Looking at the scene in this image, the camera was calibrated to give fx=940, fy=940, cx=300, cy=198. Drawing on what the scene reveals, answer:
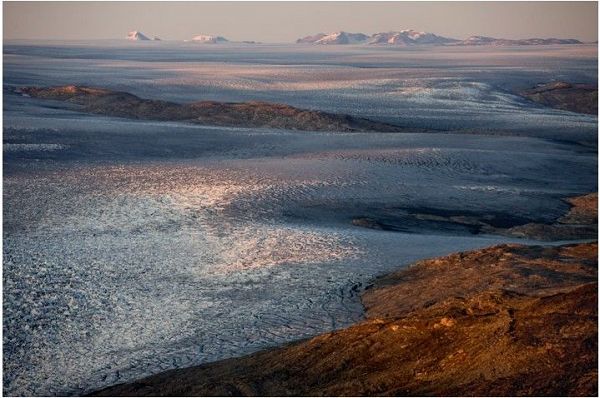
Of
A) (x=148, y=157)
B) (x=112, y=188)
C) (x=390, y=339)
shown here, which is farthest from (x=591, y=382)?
(x=148, y=157)

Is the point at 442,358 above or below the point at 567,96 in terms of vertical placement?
below

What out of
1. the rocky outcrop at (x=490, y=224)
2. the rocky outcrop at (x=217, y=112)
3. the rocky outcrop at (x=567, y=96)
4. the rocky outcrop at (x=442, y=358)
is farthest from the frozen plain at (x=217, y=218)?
the rocky outcrop at (x=567, y=96)

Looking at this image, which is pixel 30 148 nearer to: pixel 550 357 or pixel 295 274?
pixel 295 274

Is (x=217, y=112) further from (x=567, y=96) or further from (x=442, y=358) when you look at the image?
(x=442, y=358)

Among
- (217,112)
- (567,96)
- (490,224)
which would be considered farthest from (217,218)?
(567,96)

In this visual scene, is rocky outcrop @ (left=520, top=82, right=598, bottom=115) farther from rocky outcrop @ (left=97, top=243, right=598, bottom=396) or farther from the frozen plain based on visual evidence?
rocky outcrop @ (left=97, top=243, right=598, bottom=396)

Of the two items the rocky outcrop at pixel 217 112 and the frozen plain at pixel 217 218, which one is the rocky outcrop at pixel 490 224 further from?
the rocky outcrop at pixel 217 112
